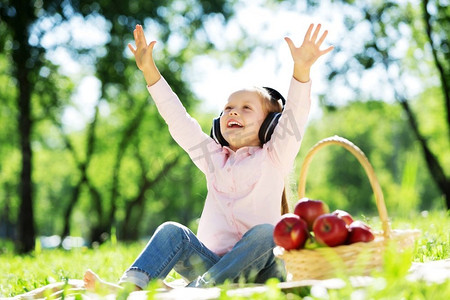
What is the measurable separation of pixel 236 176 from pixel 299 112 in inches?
21.8

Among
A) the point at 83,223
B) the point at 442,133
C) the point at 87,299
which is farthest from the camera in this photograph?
the point at 83,223

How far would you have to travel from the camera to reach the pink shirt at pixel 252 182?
131 inches

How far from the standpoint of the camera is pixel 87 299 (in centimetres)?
226

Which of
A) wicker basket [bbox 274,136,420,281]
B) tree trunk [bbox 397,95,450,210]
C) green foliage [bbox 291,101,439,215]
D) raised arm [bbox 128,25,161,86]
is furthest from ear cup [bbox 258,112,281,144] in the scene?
green foliage [bbox 291,101,439,215]

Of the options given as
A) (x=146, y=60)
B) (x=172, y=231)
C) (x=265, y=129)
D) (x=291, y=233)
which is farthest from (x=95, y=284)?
(x=146, y=60)

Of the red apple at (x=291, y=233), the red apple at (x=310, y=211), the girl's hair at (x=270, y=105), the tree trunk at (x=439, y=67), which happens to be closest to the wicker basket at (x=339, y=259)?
the red apple at (x=291, y=233)

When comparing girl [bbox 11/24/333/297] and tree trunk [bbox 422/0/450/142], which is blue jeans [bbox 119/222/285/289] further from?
tree trunk [bbox 422/0/450/142]

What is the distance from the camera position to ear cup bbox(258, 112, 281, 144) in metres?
3.52

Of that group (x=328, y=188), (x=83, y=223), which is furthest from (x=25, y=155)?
(x=83, y=223)

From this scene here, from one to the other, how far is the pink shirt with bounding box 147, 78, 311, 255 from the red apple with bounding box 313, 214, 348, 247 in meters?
0.84

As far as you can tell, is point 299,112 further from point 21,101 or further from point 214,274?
point 21,101

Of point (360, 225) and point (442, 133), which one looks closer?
point (360, 225)

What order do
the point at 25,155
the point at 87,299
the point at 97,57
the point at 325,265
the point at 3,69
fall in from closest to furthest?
the point at 87,299 → the point at 325,265 → the point at 25,155 → the point at 97,57 → the point at 3,69

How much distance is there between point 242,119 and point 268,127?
178 mm
